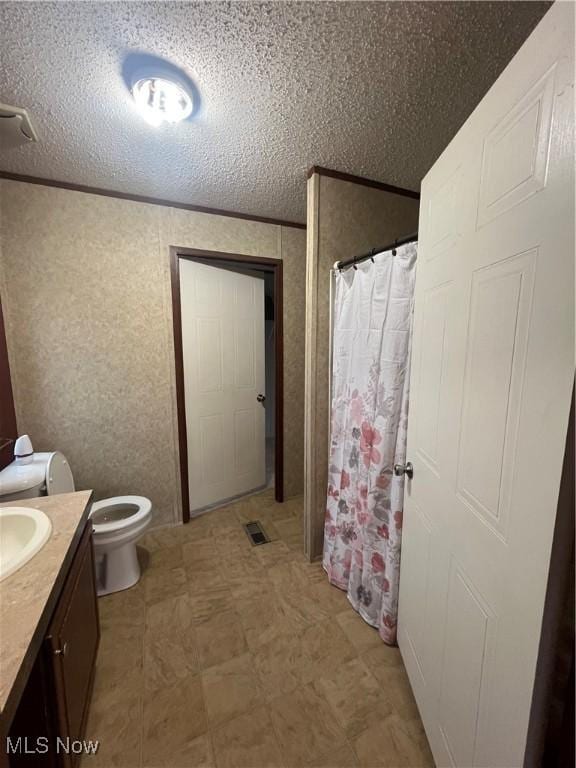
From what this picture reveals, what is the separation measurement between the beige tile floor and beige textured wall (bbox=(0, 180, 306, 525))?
2.46 ft

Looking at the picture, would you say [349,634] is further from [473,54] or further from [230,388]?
[473,54]

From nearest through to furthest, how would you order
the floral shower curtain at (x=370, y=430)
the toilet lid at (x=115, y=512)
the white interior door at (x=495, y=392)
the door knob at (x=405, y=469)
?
the white interior door at (x=495, y=392) < the door knob at (x=405, y=469) < the floral shower curtain at (x=370, y=430) < the toilet lid at (x=115, y=512)

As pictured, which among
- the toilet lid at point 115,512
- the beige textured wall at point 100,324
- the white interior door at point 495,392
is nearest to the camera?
the white interior door at point 495,392

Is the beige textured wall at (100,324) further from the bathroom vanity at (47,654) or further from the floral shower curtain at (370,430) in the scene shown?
the floral shower curtain at (370,430)

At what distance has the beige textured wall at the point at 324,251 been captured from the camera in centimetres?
175

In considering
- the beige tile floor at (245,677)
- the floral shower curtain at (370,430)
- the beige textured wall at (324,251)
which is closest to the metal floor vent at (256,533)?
the beige tile floor at (245,677)

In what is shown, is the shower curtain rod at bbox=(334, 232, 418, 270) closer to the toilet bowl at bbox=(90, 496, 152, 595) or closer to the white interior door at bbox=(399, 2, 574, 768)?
the white interior door at bbox=(399, 2, 574, 768)

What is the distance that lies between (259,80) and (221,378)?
1.83 metres

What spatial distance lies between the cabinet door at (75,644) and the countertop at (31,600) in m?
0.07

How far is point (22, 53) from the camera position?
3.33 feet

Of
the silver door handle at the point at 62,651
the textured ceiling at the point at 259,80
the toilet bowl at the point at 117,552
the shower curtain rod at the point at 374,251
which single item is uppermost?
the textured ceiling at the point at 259,80

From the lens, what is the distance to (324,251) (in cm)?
177

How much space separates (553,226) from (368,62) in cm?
97

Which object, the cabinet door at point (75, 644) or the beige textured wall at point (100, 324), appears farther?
the beige textured wall at point (100, 324)
